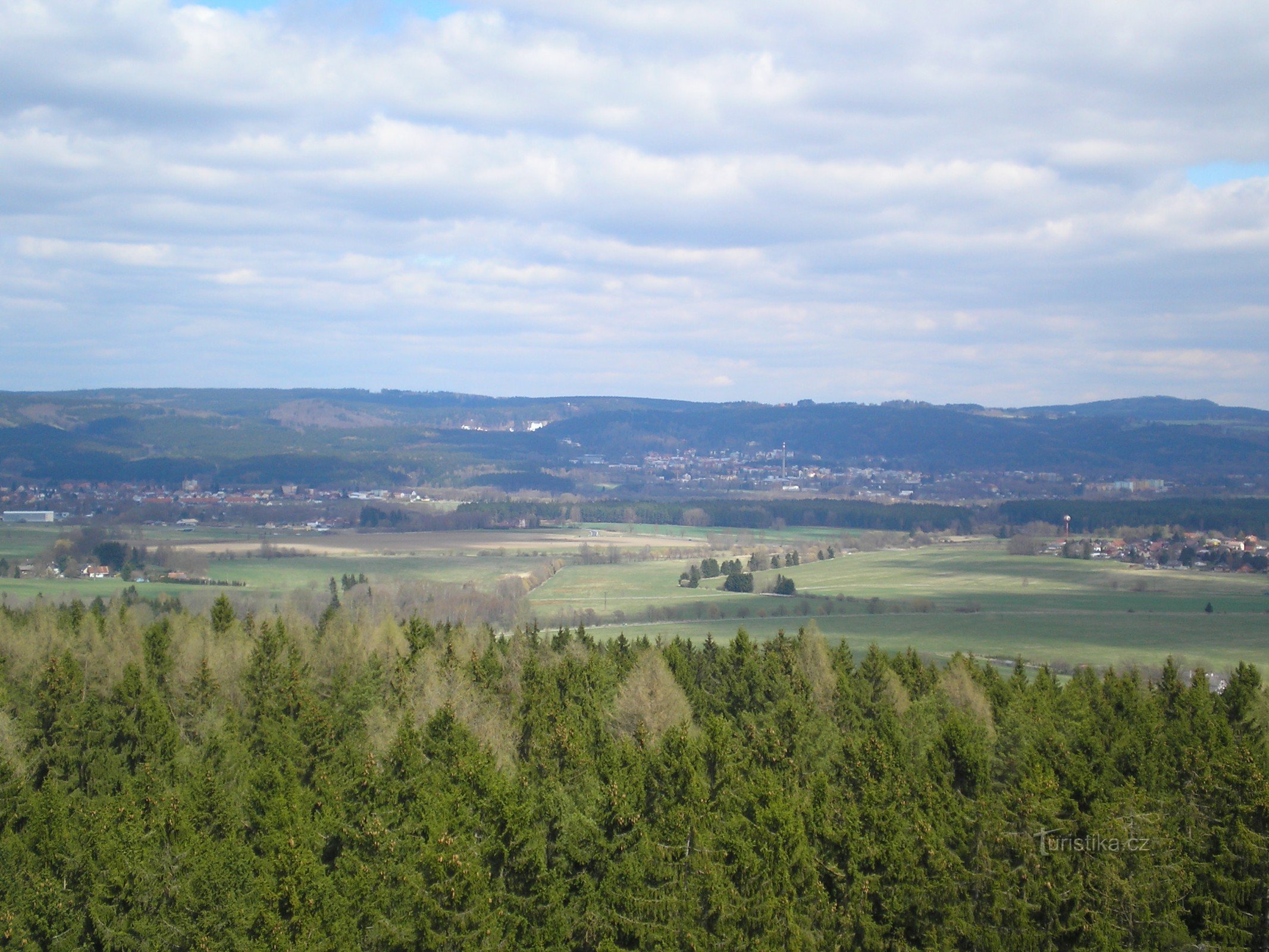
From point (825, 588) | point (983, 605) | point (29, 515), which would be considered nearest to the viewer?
point (983, 605)

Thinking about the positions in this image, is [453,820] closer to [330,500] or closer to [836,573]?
[836,573]

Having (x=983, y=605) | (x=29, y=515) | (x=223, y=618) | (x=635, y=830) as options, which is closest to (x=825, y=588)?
(x=983, y=605)

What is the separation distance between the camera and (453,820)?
25.4 metres

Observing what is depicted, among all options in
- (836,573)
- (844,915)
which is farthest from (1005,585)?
(844,915)

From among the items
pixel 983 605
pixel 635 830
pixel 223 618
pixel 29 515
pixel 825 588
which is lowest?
pixel 29 515

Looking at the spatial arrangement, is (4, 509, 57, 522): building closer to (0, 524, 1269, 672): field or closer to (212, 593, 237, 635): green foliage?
(0, 524, 1269, 672): field

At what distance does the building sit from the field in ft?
44.8

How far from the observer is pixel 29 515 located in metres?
162

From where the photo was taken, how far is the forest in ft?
79.3

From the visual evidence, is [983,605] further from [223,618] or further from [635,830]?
[635,830]

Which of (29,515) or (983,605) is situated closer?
(983,605)

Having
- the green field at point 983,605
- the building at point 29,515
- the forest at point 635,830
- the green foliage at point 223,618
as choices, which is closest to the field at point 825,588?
the green field at point 983,605

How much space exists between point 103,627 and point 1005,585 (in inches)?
3040

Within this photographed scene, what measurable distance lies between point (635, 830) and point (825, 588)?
7943 centimetres
